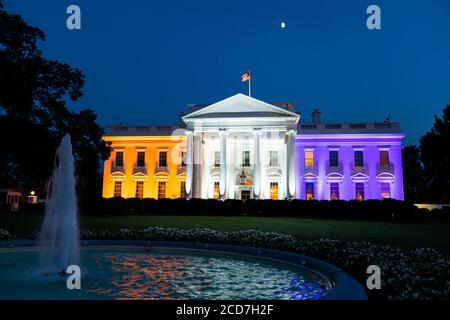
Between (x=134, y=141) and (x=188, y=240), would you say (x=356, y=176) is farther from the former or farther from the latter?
(x=188, y=240)

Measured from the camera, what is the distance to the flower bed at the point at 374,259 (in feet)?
19.0

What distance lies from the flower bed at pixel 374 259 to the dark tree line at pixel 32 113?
Answer: 8948 millimetres

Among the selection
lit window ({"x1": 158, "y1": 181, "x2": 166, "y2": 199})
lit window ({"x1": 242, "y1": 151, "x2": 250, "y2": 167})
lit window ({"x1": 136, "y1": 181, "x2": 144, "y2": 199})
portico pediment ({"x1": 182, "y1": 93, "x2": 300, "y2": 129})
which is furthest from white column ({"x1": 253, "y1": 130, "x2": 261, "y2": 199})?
lit window ({"x1": 136, "y1": 181, "x2": 144, "y2": 199})

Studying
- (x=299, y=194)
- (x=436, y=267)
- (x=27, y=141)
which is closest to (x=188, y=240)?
(x=436, y=267)

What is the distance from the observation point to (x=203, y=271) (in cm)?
827

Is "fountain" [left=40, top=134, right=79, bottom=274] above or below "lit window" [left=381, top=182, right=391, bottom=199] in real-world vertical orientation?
below

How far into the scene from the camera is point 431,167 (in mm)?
41062

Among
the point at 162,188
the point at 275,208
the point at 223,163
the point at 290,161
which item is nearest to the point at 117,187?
the point at 162,188

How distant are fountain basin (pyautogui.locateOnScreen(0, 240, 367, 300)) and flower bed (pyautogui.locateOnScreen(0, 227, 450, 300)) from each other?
1.76 feet

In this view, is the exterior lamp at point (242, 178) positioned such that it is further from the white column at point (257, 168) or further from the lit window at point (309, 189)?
the lit window at point (309, 189)

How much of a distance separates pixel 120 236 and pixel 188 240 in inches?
98.9

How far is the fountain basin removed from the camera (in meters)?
6.20

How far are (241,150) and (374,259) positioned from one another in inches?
1316
